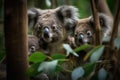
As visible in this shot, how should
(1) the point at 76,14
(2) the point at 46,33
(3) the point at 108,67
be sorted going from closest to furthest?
(3) the point at 108,67 < (2) the point at 46,33 < (1) the point at 76,14

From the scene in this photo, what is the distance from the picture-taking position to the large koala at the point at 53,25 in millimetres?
3242

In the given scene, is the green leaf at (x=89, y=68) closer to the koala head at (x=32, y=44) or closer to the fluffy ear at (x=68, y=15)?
the koala head at (x=32, y=44)

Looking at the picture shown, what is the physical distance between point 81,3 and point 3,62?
1.96 metres

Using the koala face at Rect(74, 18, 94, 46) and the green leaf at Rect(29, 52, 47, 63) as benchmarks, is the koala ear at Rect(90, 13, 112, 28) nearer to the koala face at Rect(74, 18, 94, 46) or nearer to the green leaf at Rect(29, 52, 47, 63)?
the koala face at Rect(74, 18, 94, 46)

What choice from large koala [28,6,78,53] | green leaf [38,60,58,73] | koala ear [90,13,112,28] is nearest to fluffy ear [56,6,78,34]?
large koala [28,6,78,53]

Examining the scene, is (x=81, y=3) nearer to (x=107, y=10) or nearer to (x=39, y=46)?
(x=107, y=10)

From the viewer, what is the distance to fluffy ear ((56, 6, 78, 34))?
335 centimetres

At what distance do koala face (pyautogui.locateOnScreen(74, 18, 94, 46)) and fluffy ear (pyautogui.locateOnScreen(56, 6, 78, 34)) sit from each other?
97 mm

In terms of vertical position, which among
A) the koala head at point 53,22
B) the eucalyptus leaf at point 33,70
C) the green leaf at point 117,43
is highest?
the koala head at point 53,22

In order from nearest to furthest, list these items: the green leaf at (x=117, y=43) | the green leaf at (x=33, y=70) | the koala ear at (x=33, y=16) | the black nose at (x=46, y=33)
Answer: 1. the green leaf at (x=117, y=43)
2. the green leaf at (x=33, y=70)
3. the black nose at (x=46, y=33)
4. the koala ear at (x=33, y=16)

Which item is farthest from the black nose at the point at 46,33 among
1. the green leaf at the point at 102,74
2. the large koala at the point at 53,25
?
the green leaf at the point at 102,74

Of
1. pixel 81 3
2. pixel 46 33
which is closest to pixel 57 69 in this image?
pixel 46 33

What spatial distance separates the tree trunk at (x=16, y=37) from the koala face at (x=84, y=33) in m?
1.20

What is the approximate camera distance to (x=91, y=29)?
3.16 m
